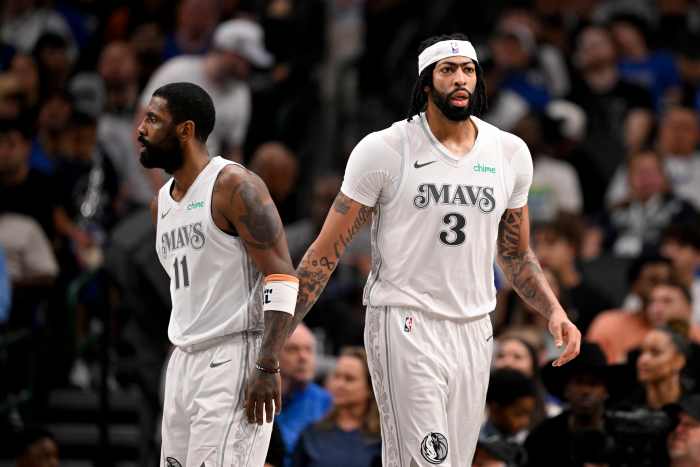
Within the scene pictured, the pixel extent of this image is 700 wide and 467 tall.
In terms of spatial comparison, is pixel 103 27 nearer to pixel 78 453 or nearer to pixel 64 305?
pixel 64 305

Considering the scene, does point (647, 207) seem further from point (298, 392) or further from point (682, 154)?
point (298, 392)

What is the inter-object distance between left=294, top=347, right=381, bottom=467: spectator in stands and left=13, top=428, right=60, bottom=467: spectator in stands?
1462mm

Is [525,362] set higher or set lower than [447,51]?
lower

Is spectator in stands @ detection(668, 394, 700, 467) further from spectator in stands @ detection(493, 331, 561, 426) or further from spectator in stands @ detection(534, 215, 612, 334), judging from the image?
spectator in stands @ detection(534, 215, 612, 334)

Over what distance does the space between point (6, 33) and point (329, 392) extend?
6395mm

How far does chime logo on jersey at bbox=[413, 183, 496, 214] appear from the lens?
7.07 metres

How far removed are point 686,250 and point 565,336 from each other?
17.0 ft

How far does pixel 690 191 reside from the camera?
13.7 m

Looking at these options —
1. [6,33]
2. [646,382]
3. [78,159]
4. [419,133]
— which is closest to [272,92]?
[78,159]

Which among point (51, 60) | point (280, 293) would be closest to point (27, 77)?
point (51, 60)

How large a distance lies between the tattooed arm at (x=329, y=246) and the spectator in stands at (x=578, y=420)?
6.83 feet

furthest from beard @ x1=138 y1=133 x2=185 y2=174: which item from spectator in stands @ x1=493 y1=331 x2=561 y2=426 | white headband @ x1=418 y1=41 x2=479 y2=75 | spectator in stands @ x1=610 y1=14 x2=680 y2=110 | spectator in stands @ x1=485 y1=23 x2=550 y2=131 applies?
spectator in stands @ x1=610 y1=14 x2=680 y2=110

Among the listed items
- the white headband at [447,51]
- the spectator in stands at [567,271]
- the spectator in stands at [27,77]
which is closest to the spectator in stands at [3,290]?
the spectator in stands at [27,77]

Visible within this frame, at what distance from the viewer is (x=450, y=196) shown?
7.07m
